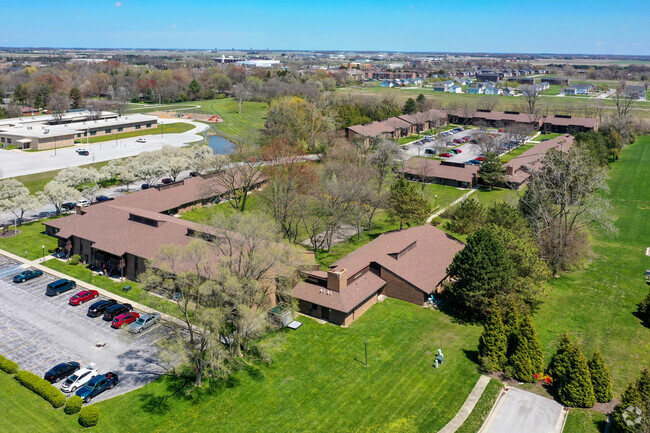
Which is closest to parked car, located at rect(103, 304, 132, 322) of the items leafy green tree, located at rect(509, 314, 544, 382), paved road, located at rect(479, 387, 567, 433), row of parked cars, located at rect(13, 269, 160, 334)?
row of parked cars, located at rect(13, 269, 160, 334)

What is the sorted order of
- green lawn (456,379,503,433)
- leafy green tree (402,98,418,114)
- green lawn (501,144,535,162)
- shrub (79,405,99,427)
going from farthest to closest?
leafy green tree (402,98,418,114)
green lawn (501,144,535,162)
green lawn (456,379,503,433)
shrub (79,405,99,427)

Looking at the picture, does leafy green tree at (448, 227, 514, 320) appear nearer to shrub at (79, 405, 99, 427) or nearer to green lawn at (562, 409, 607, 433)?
green lawn at (562, 409, 607, 433)

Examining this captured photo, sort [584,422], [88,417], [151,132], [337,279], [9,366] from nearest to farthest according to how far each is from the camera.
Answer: [88,417] → [584,422] → [9,366] → [337,279] → [151,132]

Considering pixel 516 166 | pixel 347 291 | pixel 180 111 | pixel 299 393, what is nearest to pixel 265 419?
pixel 299 393

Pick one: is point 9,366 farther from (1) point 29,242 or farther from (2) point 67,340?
(1) point 29,242

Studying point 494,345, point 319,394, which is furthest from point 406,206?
point 319,394
